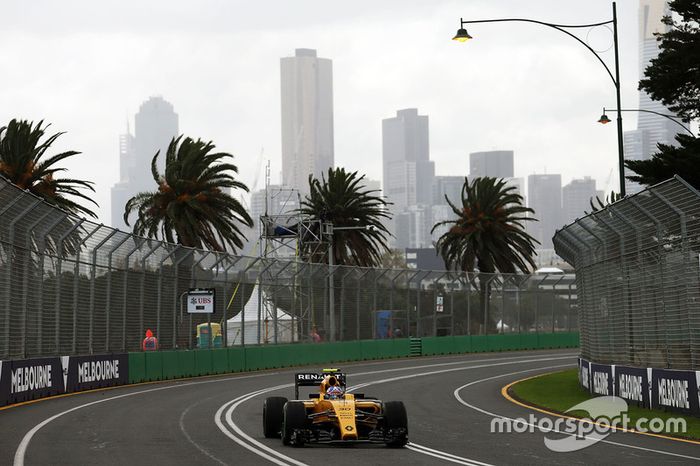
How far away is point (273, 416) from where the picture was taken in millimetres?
16141

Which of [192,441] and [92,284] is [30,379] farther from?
[192,441]

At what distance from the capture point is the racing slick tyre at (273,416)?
16141 mm

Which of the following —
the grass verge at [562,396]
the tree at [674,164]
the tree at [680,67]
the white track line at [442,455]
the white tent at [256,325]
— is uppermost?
the tree at [680,67]

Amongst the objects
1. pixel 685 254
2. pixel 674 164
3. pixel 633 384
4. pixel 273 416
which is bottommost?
pixel 273 416

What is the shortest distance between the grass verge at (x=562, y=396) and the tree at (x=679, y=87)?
6760mm

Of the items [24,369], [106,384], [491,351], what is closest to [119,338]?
[106,384]

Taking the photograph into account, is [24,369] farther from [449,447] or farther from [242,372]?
[242,372]

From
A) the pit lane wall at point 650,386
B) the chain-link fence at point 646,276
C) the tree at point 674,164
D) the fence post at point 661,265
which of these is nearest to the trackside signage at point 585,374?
the chain-link fence at point 646,276

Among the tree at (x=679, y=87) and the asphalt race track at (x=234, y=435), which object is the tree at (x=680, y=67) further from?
the asphalt race track at (x=234, y=435)

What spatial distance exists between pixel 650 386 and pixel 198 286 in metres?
20.1

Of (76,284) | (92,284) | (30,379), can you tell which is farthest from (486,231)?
(30,379)

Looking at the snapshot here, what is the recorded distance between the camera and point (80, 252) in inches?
1138

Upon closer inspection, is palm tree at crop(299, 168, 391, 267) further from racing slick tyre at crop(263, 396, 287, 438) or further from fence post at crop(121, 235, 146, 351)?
racing slick tyre at crop(263, 396, 287, 438)

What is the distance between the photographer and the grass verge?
18766 millimetres
